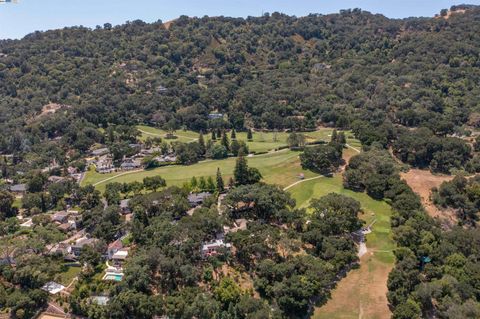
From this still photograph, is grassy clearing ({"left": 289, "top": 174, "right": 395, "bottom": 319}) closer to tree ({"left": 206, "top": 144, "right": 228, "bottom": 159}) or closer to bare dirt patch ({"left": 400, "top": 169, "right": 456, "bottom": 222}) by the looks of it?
bare dirt patch ({"left": 400, "top": 169, "right": 456, "bottom": 222})

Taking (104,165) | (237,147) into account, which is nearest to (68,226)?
(104,165)

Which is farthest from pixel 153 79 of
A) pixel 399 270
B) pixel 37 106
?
pixel 399 270

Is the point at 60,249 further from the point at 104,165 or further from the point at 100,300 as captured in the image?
the point at 104,165

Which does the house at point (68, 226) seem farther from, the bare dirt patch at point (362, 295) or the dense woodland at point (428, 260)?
the dense woodland at point (428, 260)

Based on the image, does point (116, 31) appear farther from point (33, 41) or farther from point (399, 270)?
point (399, 270)

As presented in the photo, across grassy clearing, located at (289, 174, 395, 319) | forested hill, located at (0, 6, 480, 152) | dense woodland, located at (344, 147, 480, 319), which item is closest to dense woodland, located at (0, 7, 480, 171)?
forested hill, located at (0, 6, 480, 152)

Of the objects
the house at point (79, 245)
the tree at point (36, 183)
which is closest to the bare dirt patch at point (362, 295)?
the house at point (79, 245)
